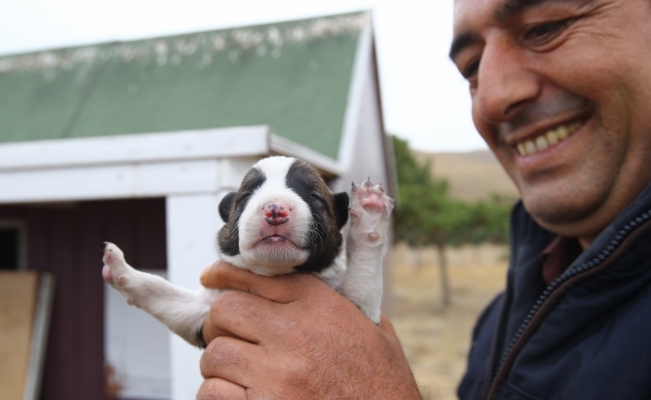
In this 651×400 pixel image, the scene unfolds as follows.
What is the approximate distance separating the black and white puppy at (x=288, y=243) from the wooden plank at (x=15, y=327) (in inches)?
136

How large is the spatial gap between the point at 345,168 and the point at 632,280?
3.25m

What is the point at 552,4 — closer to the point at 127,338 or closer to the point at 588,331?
the point at 588,331

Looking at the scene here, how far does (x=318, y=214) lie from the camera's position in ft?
5.76

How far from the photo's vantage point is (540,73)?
73.4 inches

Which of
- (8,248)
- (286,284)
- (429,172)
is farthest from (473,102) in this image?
(429,172)

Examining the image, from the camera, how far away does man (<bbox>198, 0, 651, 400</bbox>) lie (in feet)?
5.13

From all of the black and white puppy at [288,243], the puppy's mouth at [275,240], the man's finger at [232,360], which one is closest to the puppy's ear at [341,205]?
the black and white puppy at [288,243]

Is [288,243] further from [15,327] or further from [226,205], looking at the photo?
[15,327]

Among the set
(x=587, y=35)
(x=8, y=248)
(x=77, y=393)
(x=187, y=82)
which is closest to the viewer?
(x=587, y=35)

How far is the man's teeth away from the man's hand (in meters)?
0.99

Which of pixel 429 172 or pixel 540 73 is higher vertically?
pixel 429 172

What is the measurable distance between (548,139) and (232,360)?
4.90ft

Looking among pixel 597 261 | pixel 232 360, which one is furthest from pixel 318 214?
pixel 597 261

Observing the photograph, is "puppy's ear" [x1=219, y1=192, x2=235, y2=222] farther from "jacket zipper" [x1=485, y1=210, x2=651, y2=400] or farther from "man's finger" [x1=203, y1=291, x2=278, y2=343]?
"jacket zipper" [x1=485, y1=210, x2=651, y2=400]
